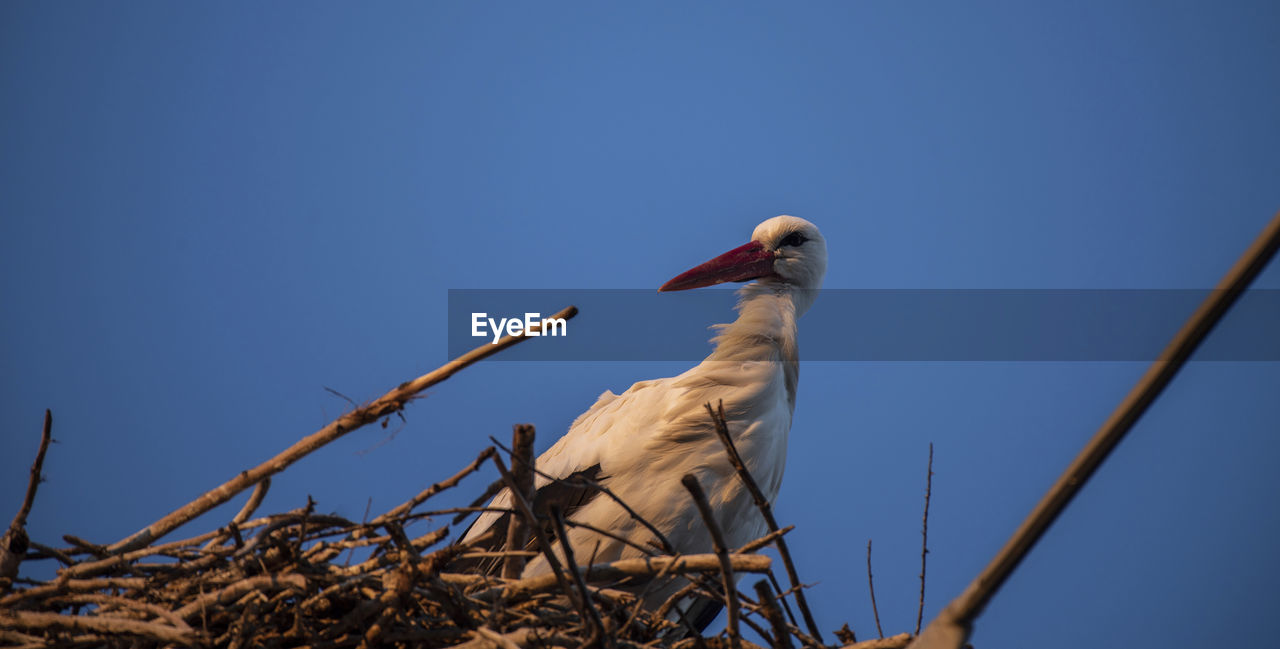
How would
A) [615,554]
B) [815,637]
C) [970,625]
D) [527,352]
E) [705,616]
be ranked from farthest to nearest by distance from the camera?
1. [527,352]
2. [705,616]
3. [615,554]
4. [815,637]
5. [970,625]

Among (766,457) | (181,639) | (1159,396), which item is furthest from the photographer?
(766,457)

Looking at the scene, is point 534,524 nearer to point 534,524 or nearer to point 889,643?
point 534,524

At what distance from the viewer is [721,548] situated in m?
0.78

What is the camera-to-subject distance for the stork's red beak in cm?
212

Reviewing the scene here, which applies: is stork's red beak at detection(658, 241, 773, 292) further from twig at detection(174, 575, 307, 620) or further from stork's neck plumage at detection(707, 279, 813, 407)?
twig at detection(174, 575, 307, 620)

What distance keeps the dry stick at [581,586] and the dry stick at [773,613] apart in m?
0.16

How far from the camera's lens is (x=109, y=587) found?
102 cm

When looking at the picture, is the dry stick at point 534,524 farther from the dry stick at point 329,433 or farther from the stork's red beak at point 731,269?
the stork's red beak at point 731,269

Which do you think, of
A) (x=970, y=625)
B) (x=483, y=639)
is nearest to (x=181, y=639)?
(x=483, y=639)

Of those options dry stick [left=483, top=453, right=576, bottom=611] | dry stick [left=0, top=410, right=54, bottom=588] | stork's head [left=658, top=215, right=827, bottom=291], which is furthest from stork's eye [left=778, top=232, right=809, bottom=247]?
dry stick [left=0, top=410, right=54, bottom=588]

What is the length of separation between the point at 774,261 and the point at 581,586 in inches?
54.7

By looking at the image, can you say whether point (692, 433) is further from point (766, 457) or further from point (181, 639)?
point (181, 639)

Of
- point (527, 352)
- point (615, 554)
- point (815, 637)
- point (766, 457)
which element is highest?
point (527, 352)

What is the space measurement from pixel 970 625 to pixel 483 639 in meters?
0.49
